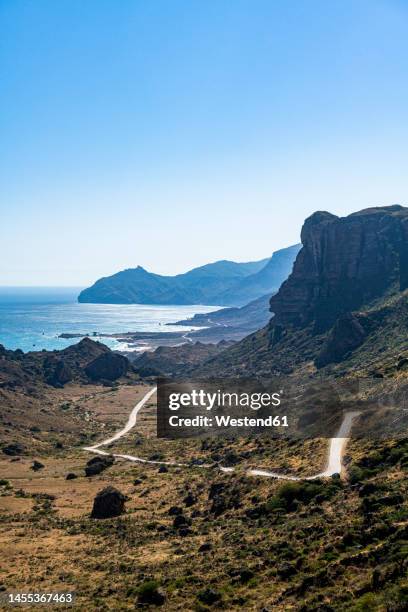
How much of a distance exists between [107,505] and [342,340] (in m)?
106

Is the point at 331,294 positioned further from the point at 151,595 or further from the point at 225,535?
the point at 151,595

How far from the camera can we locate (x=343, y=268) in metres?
184

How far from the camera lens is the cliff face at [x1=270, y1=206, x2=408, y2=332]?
176000 millimetres

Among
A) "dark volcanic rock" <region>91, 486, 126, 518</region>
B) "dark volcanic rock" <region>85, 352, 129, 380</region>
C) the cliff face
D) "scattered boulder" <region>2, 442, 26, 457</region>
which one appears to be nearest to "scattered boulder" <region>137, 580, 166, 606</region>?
"dark volcanic rock" <region>91, 486, 126, 518</region>

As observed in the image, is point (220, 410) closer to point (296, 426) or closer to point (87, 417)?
point (296, 426)

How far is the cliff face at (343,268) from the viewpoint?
176m

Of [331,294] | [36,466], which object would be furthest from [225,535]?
[331,294]

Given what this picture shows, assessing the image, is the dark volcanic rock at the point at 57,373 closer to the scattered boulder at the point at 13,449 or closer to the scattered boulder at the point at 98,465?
the scattered boulder at the point at 13,449

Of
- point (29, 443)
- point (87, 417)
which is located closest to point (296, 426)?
point (29, 443)

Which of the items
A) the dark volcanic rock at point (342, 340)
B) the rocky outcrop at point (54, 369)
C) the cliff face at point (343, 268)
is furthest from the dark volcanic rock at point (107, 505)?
the cliff face at point (343, 268)

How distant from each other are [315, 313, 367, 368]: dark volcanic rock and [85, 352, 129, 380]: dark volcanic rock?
3020 inches

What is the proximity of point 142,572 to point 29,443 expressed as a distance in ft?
227

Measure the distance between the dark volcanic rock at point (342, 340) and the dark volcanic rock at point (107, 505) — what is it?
10027 centimetres

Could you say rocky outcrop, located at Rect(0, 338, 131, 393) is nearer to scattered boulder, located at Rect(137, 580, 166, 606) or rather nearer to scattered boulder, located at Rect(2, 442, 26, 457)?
scattered boulder, located at Rect(2, 442, 26, 457)
